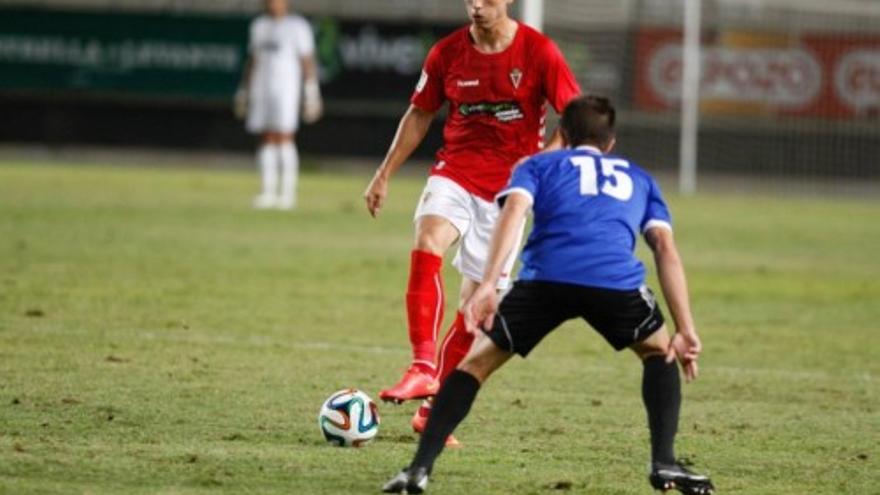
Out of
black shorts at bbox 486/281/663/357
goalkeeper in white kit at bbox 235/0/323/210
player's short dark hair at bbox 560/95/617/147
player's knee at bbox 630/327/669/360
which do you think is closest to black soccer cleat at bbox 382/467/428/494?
black shorts at bbox 486/281/663/357

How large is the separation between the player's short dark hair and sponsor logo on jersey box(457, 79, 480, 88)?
1.93m

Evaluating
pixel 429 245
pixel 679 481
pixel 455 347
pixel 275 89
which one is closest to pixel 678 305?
pixel 679 481

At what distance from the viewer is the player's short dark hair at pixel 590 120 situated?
23.0 feet

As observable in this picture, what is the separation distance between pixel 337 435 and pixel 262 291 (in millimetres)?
6730

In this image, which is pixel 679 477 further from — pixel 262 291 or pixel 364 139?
pixel 364 139

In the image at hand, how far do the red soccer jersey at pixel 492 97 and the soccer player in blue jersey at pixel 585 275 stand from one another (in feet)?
5.96

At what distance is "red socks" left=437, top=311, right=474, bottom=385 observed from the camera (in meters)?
8.78

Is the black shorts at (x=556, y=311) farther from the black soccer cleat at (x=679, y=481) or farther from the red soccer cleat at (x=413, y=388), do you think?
the red soccer cleat at (x=413, y=388)

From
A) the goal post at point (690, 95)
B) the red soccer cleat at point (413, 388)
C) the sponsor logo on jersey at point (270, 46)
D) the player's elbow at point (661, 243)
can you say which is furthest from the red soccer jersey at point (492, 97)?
the goal post at point (690, 95)

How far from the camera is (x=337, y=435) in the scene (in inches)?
323

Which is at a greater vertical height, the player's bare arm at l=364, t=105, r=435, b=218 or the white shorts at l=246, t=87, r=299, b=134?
the player's bare arm at l=364, t=105, r=435, b=218

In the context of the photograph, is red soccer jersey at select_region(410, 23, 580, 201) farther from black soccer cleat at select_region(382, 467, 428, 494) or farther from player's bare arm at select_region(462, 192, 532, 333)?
black soccer cleat at select_region(382, 467, 428, 494)

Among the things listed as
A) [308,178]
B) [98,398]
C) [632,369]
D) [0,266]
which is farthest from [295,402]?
[308,178]

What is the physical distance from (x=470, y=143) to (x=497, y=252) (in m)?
2.30
